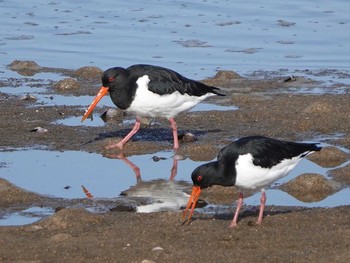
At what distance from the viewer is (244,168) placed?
8.11 meters

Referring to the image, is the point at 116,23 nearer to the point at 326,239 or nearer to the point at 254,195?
the point at 254,195

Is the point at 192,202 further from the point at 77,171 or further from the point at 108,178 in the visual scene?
the point at 77,171

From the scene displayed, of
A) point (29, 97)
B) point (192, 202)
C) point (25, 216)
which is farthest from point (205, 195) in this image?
point (29, 97)

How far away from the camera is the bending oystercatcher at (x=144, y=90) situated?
11070 mm

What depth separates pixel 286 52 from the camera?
16.5 meters

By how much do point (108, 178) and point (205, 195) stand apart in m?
1.13

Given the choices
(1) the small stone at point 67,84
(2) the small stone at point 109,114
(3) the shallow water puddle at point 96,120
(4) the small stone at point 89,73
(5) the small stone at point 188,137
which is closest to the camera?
(5) the small stone at point 188,137

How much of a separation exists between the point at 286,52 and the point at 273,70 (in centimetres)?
133

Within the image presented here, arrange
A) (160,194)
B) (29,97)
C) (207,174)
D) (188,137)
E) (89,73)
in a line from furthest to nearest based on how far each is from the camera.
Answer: (89,73) → (29,97) → (188,137) → (160,194) → (207,174)

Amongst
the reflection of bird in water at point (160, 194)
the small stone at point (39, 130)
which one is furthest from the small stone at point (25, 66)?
the reflection of bird in water at point (160, 194)

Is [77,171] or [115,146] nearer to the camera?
[77,171]

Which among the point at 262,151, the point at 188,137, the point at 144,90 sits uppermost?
the point at 262,151

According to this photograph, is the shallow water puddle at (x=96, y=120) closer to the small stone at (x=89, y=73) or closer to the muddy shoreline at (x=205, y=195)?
the muddy shoreline at (x=205, y=195)

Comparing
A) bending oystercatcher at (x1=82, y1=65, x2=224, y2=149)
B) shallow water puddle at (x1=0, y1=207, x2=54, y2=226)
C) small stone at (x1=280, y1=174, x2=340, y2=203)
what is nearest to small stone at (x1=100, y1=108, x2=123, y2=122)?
bending oystercatcher at (x1=82, y1=65, x2=224, y2=149)
